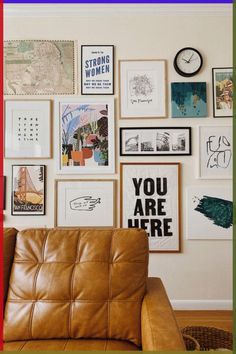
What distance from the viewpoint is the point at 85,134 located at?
2848 millimetres

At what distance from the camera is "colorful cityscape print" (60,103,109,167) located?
284cm

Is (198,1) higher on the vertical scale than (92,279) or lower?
higher

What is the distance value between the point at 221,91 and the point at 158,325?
220cm

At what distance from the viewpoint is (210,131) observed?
2832 mm

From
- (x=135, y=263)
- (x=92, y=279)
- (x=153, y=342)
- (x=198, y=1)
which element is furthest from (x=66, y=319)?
(x=198, y=1)

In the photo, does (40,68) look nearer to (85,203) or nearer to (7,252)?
(85,203)

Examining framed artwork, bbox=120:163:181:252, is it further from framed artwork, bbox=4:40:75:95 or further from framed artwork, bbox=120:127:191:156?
framed artwork, bbox=4:40:75:95

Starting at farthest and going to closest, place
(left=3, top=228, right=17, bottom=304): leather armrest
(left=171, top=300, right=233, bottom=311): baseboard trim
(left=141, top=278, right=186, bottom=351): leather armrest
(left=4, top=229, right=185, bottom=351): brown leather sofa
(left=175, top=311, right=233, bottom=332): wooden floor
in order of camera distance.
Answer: (left=171, top=300, right=233, bottom=311): baseboard trim, (left=175, top=311, right=233, bottom=332): wooden floor, (left=3, top=228, right=17, bottom=304): leather armrest, (left=4, top=229, right=185, bottom=351): brown leather sofa, (left=141, top=278, right=186, bottom=351): leather armrest

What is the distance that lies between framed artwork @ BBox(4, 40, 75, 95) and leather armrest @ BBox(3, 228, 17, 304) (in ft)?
5.09

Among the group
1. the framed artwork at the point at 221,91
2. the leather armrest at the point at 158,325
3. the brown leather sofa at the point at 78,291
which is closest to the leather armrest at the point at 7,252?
the brown leather sofa at the point at 78,291

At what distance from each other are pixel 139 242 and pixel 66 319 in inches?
18.6

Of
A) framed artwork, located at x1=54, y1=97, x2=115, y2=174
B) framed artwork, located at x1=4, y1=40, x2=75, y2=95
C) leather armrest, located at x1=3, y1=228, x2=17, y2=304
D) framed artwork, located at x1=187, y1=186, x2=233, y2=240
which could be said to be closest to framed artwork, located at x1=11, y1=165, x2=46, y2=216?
framed artwork, located at x1=54, y1=97, x2=115, y2=174

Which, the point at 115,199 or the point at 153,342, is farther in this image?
the point at 115,199

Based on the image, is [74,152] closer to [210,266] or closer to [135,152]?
[135,152]
